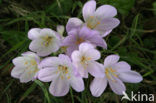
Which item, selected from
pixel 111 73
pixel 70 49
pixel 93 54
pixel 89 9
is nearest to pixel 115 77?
pixel 111 73

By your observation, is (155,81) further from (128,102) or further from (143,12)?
(143,12)

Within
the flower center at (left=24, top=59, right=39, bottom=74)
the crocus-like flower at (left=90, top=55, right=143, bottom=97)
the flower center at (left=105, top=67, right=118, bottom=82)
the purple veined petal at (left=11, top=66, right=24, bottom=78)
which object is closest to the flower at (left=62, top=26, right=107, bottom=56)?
the crocus-like flower at (left=90, top=55, right=143, bottom=97)

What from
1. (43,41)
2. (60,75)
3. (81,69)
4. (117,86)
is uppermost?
(43,41)

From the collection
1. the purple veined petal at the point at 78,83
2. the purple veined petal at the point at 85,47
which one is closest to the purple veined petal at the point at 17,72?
the purple veined petal at the point at 78,83

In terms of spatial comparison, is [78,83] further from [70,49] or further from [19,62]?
[19,62]

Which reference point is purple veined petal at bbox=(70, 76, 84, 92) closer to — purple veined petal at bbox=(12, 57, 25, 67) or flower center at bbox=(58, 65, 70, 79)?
→ flower center at bbox=(58, 65, 70, 79)

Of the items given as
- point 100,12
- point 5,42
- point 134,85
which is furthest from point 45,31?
point 134,85

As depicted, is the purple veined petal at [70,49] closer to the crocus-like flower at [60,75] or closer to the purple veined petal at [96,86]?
the crocus-like flower at [60,75]

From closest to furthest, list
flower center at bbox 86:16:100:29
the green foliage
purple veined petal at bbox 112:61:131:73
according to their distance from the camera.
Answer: purple veined petal at bbox 112:61:131:73 → flower center at bbox 86:16:100:29 → the green foliage
